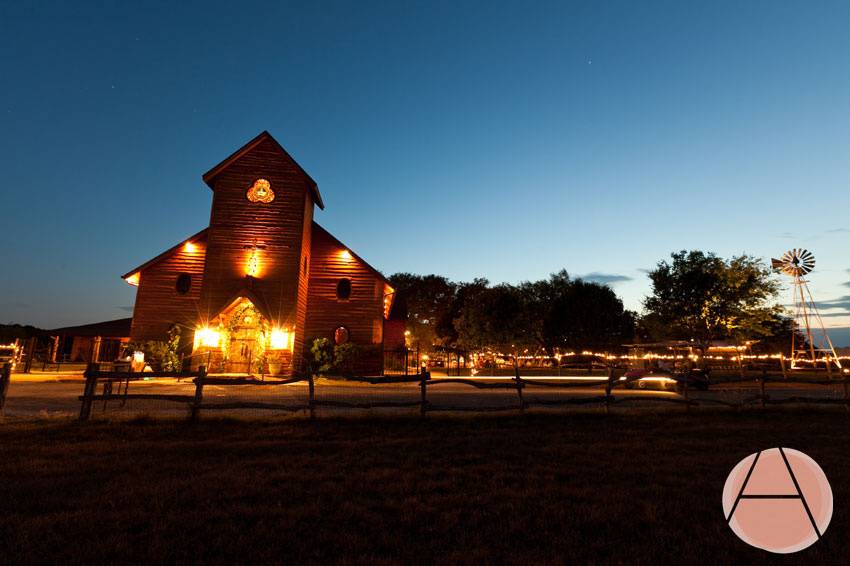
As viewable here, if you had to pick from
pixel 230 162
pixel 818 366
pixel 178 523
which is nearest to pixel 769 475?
pixel 178 523

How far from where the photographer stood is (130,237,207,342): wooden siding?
2544 cm

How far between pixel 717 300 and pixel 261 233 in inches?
1718

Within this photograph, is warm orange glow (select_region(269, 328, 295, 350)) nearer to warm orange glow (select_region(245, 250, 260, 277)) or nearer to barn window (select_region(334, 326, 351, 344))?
barn window (select_region(334, 326, 351, 344))

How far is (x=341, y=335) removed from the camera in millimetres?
26609

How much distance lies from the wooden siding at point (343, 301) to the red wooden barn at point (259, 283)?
0.06m

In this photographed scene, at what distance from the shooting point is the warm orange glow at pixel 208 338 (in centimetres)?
2398

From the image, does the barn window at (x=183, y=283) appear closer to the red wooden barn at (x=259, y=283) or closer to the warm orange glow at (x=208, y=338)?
the red wooden barn at (x=259, y=283)

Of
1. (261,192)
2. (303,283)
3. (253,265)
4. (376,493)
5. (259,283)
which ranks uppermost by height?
(261,192)

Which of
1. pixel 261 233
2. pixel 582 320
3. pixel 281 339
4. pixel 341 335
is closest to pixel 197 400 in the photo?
pixel 281 339

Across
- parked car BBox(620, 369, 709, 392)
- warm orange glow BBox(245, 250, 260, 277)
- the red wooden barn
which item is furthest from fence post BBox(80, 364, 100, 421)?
parked car BBox(620, 369, 709, 392)

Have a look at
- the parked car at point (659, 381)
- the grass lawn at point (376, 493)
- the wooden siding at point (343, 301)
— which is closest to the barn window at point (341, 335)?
the wooden siding at point (343, 301)

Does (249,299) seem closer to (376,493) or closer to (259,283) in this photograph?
(259,283)

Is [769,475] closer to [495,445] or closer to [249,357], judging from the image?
[495,445]

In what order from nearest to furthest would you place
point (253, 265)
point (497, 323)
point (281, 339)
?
point (281, 339) < point (253, 265) < point (497, 323)
